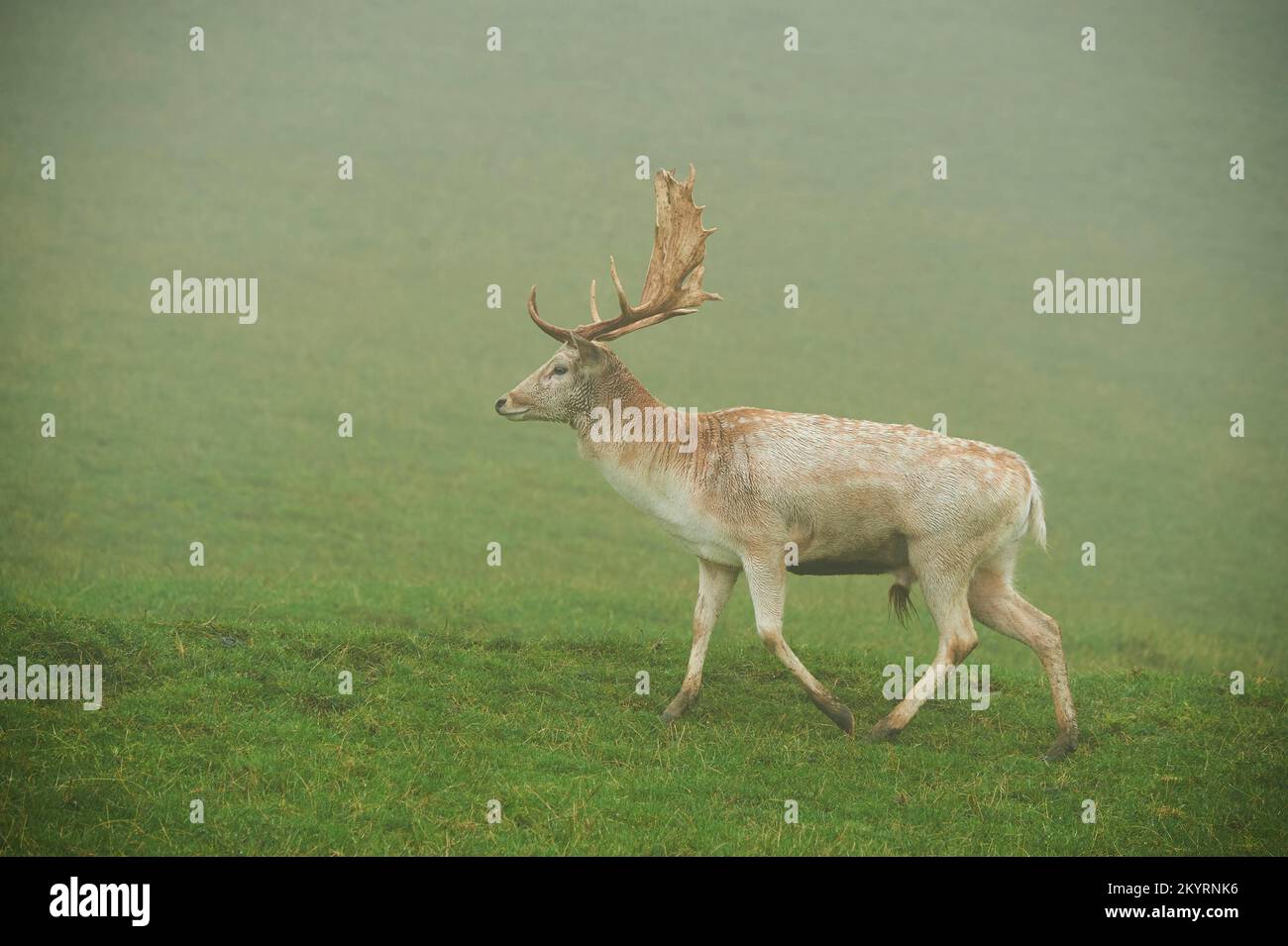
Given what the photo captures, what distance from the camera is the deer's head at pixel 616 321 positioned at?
1162 cm

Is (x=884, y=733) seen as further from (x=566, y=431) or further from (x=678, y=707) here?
(x=566, y=431)

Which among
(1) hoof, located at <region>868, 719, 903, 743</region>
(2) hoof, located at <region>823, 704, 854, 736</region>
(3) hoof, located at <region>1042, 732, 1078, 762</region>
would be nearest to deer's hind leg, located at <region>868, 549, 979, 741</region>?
(1) hoof, located at <region>868, 719, 903, 743</region>

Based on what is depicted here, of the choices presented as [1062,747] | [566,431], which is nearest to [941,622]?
[1062,747]

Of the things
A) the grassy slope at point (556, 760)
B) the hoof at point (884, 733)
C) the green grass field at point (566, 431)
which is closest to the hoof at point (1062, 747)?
the grassy slope at point (556, 760)

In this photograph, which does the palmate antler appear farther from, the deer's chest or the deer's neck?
the deer's chest

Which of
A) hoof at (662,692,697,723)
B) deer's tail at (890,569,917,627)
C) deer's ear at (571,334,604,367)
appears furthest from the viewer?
deer's tail at (890,569,917,627)

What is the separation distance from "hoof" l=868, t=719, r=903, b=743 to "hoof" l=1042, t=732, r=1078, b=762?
1213mm

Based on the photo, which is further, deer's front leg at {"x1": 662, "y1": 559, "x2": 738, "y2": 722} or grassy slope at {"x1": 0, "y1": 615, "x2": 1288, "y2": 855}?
deer's front leg at {"x1": 662, "y1": 559, "x2": 738, "y2": 722}

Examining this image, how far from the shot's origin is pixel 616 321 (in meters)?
11.9

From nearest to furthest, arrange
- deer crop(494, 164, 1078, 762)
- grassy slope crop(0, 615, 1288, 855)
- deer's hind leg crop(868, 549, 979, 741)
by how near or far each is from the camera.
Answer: grassy slope crop(0, 615, 1288, 855) → deer's hind leg crop(868, 549, 979, 741) → deer crop(494, 164, 1078, 762)

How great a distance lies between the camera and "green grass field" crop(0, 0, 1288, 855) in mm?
10336

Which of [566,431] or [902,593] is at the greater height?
[566,431]

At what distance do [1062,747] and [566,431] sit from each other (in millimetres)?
22435

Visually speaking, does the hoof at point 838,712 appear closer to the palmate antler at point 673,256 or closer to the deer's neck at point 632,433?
the deer's neck at point 632,433
